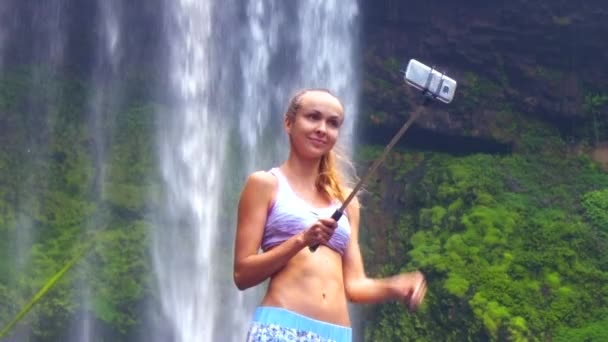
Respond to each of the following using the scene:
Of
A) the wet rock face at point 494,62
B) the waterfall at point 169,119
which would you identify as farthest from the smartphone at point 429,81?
the wet rock face at point 494,62

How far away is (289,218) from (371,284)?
0.22 m

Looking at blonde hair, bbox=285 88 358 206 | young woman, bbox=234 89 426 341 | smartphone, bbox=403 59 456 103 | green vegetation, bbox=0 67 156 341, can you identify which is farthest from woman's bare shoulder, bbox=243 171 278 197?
green vegetation, bbox=0 67 156 341

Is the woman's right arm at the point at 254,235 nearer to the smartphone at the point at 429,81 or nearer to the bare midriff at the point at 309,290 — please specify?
the bare midriff at the point at 309,290

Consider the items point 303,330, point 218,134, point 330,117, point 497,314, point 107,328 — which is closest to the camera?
point 303,330

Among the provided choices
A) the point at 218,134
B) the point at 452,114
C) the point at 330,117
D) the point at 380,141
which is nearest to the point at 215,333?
the point at 218,134

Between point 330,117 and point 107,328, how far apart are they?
9.91 meters

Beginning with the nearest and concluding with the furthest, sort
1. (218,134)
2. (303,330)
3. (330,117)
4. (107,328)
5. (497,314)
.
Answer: (303,330), (330,117), (497,314), (107,328), (218,134)

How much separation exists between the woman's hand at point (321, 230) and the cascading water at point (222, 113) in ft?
33.1

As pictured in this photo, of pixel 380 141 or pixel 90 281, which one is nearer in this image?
pixel 90 281

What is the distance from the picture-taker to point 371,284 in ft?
6.53

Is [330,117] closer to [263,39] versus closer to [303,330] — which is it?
[303,330]

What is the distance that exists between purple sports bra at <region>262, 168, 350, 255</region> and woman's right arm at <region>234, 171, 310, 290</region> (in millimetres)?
17

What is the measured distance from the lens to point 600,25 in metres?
12.9

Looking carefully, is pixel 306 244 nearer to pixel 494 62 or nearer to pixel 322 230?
pixel 322 230
